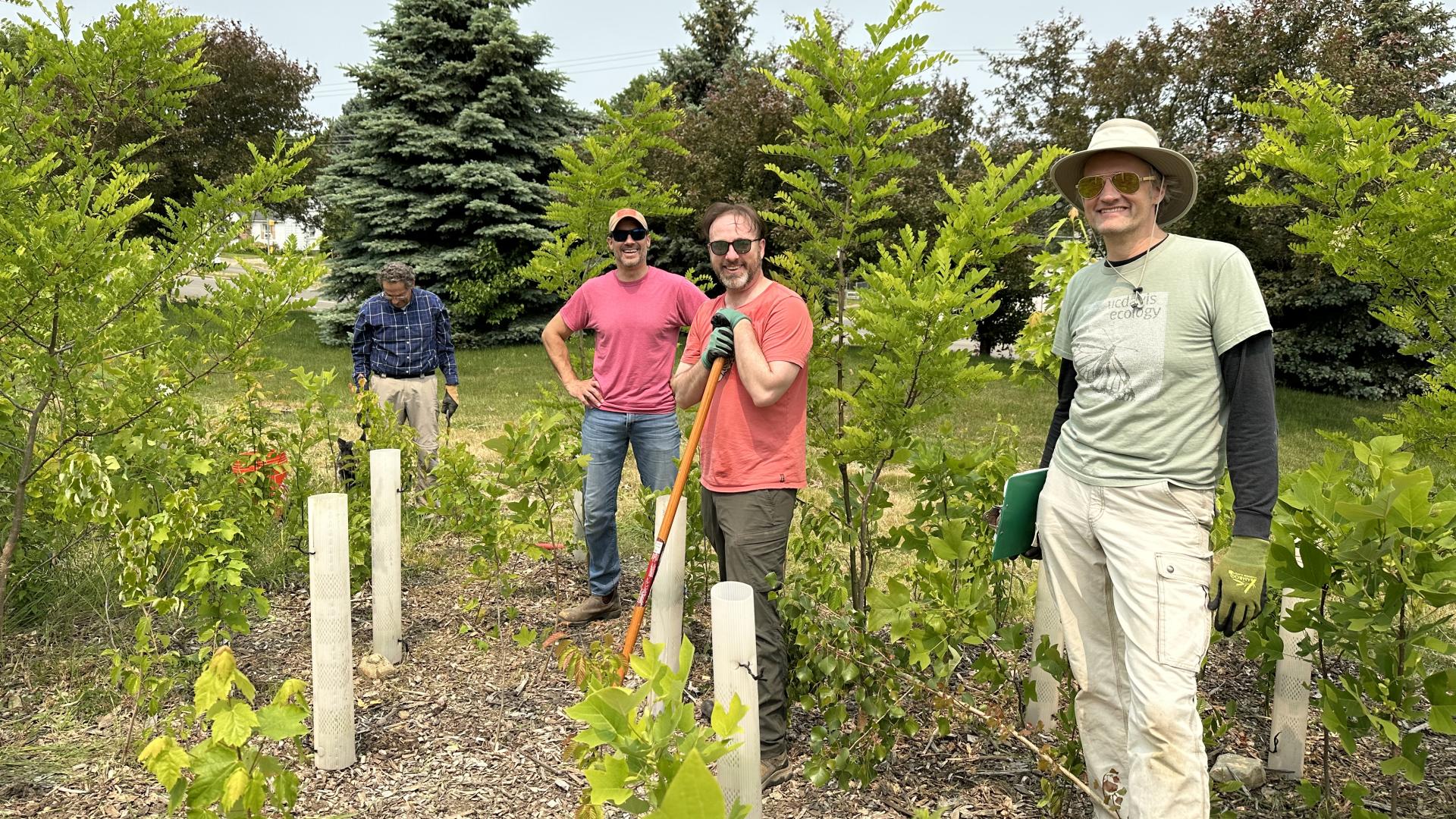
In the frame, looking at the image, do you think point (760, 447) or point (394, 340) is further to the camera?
point (394, 340)

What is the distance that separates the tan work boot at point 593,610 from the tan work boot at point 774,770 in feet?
4.76

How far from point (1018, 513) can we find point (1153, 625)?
21.9 inches

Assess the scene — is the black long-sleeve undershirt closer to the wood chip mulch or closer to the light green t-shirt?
the light green t-shirt

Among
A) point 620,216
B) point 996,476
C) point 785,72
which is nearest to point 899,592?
point 996,476

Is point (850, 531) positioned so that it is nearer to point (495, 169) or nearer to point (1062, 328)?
point (1062, 328)

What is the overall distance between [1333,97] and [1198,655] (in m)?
2.83

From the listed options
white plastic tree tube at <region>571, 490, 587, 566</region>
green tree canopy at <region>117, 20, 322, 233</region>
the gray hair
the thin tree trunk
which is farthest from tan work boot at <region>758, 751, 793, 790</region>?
green tree canopy at <region>117, 20, 322, 233</region>

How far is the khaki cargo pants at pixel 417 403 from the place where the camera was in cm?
599

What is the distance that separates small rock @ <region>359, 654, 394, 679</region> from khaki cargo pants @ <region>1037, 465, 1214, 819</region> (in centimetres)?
268

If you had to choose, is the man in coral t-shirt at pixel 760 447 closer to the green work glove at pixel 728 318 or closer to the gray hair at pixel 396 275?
the green work glove at pixel 728 318

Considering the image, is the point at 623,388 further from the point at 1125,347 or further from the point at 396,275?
the point at 396,275

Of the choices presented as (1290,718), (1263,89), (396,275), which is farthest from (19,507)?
(1263,89)

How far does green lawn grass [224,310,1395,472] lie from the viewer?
9742 mm

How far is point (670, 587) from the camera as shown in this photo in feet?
10.2
